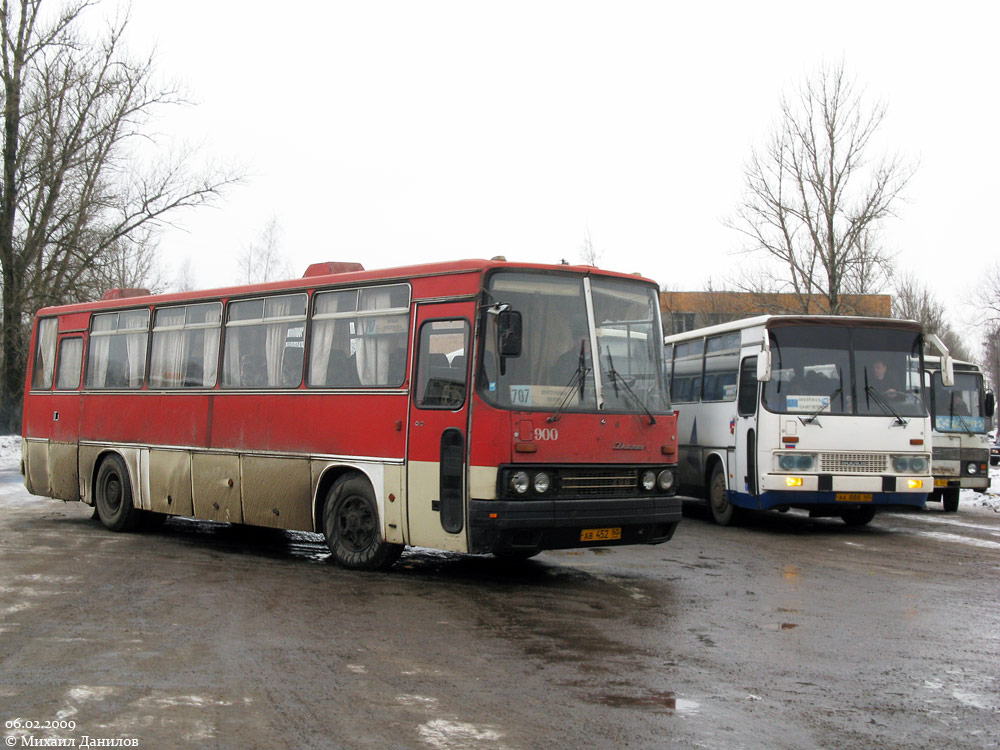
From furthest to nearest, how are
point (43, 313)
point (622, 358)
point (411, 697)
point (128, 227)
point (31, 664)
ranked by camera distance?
point (128, 227), point (43, 313), point (622, 358), point (31, 664), point (411, 697)

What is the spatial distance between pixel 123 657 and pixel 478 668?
2.39 meters

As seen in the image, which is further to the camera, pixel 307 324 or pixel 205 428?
pixel 205 428

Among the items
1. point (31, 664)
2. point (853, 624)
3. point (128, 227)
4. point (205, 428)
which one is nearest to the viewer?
point (31, 664)

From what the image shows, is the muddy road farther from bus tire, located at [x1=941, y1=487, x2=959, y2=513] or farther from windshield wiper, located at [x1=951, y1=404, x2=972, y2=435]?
windshield wiper, located at [x1=951, y1=404, x2=972, y2=435]

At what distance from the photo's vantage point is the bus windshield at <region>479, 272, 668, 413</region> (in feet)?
31.3

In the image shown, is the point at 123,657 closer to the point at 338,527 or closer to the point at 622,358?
the point at 338,527

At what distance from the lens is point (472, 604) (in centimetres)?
902

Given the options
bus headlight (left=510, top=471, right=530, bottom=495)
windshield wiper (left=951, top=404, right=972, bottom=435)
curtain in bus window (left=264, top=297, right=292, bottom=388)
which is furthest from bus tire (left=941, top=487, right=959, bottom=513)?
curtain in bus window (left=264, top=297, right=292, bottom=388)

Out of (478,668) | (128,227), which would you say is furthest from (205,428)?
(128,227)

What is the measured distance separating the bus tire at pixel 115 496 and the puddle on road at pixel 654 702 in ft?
32.6

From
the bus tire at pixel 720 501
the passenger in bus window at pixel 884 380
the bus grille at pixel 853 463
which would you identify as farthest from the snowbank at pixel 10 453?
the passenger in bus window at pixel 884 380

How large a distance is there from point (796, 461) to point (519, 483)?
6754 mm

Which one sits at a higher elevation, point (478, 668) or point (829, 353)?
point (829, 353)

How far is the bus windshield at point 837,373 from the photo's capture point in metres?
14.8
